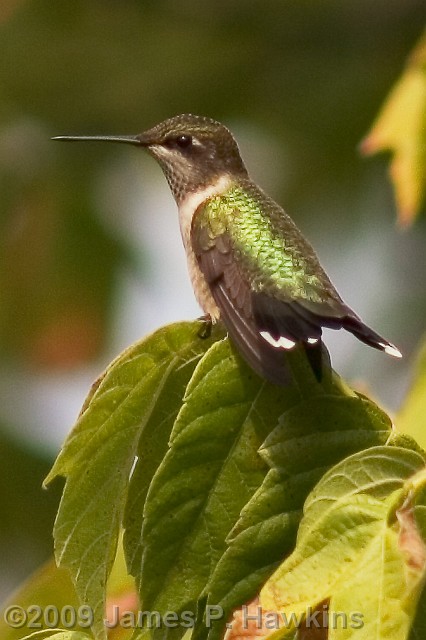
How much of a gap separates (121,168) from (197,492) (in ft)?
27.7

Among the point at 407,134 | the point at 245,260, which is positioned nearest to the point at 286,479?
the point at 245,260

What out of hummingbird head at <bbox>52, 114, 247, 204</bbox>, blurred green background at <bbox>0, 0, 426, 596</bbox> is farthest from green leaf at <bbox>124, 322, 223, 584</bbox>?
blurred green background at <bbox>0, 0, 426, 596</bbox>

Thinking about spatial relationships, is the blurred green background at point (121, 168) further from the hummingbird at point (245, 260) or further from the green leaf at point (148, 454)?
the green leaf at point (148, 454)

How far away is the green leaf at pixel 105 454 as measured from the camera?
2.88 metres

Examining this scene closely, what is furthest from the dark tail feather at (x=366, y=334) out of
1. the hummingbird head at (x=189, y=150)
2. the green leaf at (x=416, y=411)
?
the hummingbird head at (x=189, y=150)

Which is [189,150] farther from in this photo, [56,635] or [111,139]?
[56,635]

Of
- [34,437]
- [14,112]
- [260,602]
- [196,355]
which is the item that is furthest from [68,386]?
[260,602]

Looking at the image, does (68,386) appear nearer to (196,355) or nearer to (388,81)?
(388,81)

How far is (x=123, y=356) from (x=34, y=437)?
23.4ft

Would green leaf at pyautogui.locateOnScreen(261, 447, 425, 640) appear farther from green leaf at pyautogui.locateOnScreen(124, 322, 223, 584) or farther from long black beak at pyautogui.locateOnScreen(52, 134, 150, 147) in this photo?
long black beak at pyautogui.locateOnScreen(52, 134, 150, 147)

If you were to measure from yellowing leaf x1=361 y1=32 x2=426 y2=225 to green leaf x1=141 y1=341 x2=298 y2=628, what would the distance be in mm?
2355

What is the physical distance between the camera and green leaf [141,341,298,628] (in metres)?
2.80

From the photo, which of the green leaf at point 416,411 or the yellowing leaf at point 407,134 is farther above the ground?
the yellowing leaf at point 407,134

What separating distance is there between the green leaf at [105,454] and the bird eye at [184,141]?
2.91 metres
